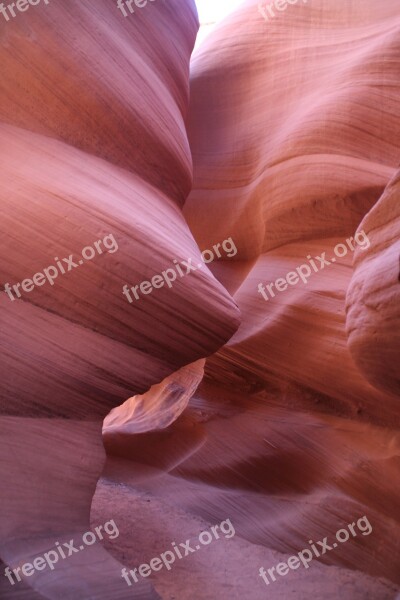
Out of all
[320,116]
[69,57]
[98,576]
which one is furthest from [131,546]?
[320,116]

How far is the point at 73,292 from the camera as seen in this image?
2537 mm

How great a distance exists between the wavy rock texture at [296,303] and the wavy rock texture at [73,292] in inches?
36.9

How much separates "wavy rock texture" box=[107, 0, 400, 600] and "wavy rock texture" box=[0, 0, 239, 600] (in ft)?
3.08

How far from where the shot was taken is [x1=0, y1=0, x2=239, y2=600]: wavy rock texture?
2420 millimetres

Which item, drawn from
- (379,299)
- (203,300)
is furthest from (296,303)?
(379,299)

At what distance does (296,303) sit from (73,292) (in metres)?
1.91

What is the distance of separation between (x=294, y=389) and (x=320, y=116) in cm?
212

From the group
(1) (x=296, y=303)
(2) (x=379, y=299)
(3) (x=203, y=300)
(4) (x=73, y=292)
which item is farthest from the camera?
(1) (x=296, y=303)

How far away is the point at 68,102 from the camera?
2826 millimetres

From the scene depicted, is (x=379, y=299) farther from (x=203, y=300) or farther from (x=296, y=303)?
(x=296, y=303)

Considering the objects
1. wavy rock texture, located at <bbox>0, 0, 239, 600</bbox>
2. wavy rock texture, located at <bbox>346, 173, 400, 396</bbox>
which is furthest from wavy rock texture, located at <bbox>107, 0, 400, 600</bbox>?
wavy rock texture, located at <bbox>0, 0, 239, 600</bbox>

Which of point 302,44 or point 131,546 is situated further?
point 302,44

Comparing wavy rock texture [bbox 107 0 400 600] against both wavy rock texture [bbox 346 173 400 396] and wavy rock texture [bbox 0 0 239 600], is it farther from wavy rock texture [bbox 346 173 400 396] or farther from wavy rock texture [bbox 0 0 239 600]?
wavy rock texture [bbox 0 0 239 600]

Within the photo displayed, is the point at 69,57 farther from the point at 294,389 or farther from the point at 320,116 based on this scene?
the point at 294,389
